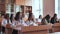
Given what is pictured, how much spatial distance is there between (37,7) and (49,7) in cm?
95

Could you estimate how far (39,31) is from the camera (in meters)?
3.08

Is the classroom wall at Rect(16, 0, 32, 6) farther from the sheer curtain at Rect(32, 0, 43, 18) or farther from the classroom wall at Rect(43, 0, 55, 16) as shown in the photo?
the classroom wall at Rect(43, 0, 55, 16)

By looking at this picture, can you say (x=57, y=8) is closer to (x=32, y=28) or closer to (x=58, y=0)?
(x=58, y=0)

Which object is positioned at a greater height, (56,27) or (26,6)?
(26,6)

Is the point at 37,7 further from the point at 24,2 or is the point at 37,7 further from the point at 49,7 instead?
the point at 24,2

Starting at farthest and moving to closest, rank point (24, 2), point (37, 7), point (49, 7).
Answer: point (37, 7) < point (49, 7) < point (24, 2)

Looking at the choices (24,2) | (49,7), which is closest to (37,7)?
(49,7)

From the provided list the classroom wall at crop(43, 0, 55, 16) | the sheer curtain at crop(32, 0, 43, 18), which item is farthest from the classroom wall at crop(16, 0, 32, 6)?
the classroom wall at crop(43, 0, 55, 16)

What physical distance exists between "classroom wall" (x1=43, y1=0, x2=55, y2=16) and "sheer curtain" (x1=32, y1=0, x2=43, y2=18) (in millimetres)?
315

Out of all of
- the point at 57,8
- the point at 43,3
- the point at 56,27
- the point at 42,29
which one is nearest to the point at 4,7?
the point at 43,3

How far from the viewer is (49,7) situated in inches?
331

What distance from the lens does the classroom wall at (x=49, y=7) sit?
8.28 meters

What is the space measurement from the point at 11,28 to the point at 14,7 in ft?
12.1

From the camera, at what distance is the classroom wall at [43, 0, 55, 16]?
8281 millimetres
